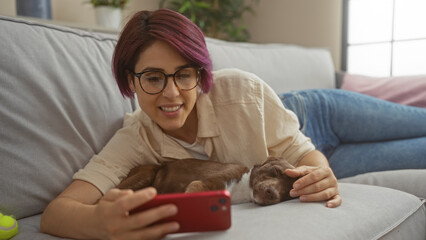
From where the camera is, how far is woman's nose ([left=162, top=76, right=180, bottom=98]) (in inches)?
49.0

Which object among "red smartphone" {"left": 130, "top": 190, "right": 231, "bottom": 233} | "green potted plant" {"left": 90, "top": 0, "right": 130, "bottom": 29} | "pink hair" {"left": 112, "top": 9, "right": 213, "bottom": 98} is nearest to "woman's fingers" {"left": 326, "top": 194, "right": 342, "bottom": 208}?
"red smartphone" {"left": 130, "top": 190, "right": 231, "bottom": 233}

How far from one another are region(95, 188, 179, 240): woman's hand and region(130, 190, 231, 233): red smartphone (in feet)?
0.05

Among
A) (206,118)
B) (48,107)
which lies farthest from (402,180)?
(48,107)

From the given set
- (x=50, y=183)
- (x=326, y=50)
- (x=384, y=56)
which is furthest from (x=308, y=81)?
(x=50, y=183)

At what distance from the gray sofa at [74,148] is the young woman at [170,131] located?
0.29ft

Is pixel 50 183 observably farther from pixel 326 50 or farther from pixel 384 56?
pixel 384 56

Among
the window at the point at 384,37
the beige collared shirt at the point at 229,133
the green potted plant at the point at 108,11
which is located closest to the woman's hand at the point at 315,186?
the beige collared shirt at the point at 229,133

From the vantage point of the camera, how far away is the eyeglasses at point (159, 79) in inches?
49.4

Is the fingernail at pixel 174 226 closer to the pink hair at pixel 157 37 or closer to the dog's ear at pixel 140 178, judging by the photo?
the dog's ear at pixel 140 178

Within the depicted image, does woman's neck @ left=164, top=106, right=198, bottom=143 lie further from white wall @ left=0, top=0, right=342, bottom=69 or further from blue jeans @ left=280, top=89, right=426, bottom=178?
white wall @ left=0, top=0, right=342, bottom=69

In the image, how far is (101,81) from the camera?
1.58 m

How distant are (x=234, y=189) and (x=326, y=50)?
2.31m

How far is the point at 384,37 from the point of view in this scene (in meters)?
3.83

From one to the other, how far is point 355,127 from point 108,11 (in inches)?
90.2
